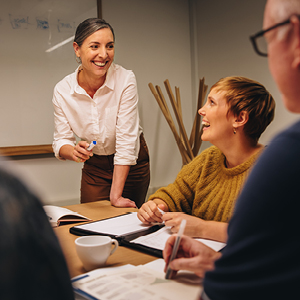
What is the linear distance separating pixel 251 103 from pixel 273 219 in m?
0.95

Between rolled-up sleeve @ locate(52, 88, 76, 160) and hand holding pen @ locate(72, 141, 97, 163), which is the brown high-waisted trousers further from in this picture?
hand holding pen @ locate(72, 141, 97, 163)

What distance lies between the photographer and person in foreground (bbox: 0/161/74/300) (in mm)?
245

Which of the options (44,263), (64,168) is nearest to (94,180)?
(64,168)

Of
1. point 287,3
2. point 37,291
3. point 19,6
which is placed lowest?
point 37,291

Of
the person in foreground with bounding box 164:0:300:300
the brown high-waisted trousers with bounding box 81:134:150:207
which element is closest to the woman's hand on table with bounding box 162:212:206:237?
the person in foreground with bounding box 164:0:300:300

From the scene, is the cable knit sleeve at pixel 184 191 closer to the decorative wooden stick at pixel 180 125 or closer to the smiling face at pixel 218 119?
the smiling face at pixel 218 119

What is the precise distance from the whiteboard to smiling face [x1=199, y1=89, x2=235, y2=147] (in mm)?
1789

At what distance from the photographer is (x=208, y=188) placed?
4.52ft

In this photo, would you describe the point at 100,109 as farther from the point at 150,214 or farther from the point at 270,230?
the point at 270,230

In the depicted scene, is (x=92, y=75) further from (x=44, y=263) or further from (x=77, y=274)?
(x=44, y=263)

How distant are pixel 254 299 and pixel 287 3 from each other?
0.45m

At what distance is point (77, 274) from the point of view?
0.86 m

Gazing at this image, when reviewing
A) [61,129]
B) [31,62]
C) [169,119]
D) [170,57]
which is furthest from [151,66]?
[61,129]

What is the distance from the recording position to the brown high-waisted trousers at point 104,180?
2.12m
